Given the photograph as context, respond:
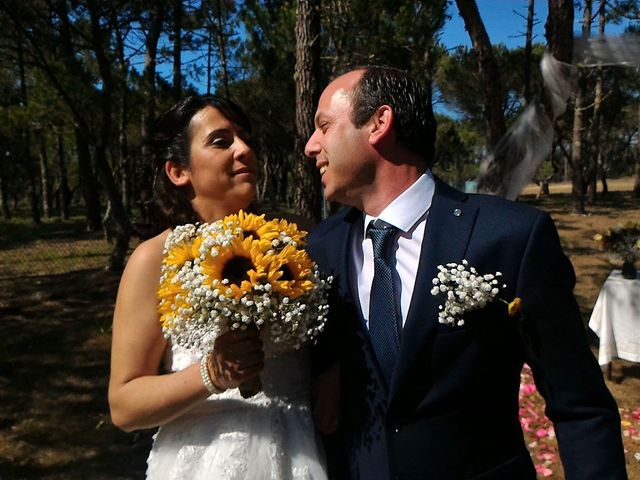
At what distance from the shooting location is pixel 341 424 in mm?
1952

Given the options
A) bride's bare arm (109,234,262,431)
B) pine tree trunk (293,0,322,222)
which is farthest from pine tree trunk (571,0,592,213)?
bride's bare arm (109,234,262,431)

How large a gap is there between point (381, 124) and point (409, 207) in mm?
301

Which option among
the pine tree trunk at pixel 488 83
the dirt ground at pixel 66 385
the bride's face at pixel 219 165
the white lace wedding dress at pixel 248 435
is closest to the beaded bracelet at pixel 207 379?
the white lace wedding dress at pixel 248 435

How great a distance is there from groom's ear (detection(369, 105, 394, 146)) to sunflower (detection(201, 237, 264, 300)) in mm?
606

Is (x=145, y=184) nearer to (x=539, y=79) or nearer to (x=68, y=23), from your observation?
(x=539, y=79)

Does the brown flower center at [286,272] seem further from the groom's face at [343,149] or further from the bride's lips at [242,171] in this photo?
the bride's lips at [242,171]

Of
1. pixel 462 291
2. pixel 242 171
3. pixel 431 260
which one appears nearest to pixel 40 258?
pixel 242 171

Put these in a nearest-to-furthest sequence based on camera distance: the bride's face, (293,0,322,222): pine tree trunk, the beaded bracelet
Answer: the beaded bracelet → the bride's face → (293,0,322,222): pine tree trunk

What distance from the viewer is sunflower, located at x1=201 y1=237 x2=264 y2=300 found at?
147 centimetres

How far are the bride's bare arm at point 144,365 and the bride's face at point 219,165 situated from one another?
0.28 meters

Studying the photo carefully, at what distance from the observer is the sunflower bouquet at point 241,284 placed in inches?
58.2

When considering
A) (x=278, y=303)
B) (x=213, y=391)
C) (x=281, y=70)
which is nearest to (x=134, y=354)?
(x=213, y=391)

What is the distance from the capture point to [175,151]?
2277mm

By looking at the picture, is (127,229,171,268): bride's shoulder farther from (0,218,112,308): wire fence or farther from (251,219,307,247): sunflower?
(0,218,112,308): wire fence
